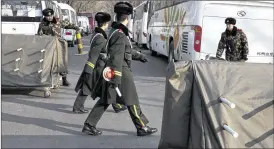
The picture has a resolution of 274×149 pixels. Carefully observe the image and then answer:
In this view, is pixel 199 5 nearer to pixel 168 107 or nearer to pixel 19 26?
pixel 168 107

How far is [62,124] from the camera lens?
648cm

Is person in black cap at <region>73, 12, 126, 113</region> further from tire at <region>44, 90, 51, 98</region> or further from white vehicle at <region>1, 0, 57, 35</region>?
white vehicle at <region>1, 0, 57, 35</region>

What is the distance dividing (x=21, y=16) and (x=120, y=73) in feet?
41.3

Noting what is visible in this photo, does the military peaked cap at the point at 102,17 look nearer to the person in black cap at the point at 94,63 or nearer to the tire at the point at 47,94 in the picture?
the person in black cap at the point at 94,63

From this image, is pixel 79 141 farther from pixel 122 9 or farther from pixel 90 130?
pixel 122 9

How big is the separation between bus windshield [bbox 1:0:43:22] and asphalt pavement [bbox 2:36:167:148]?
8038 millimetres

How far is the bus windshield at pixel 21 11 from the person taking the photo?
16828mm

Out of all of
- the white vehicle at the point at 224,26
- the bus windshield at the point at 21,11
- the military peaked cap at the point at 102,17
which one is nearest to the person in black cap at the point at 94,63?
the military peaked cap at the point at 102,17

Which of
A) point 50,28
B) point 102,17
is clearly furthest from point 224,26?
point 102,17

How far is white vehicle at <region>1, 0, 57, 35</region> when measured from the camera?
54.6 feet

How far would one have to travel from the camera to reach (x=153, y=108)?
25.6ft

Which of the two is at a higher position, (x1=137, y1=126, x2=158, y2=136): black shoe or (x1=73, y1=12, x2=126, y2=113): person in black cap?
(x1=73, y1=12, x2=126, y2=113): person in black cap

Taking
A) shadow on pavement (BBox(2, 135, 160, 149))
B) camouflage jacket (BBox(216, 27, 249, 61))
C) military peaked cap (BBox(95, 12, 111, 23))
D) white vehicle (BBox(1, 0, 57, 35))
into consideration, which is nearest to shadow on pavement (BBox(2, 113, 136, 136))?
shadow on pavement (BBox(2, 135, 160, 149))

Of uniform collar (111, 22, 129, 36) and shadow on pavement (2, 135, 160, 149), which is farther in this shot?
uniform collar (111, 22, 129, 36)
